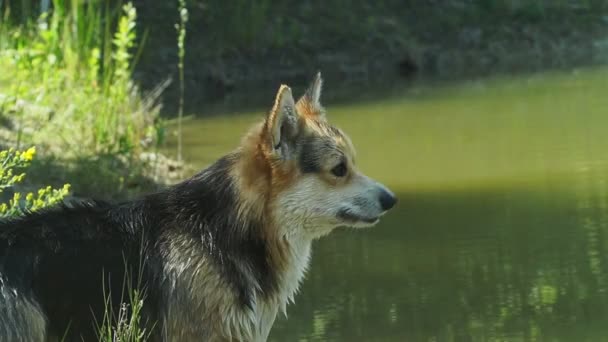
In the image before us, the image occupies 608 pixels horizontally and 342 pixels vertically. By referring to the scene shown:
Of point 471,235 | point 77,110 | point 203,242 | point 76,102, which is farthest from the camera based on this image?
point 76,102

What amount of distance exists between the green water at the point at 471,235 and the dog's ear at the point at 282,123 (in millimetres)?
1738

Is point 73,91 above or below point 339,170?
below

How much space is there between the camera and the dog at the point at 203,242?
220 inches

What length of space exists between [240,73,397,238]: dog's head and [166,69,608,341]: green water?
1.40 meters

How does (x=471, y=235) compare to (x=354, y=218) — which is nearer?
(x=354, y=218)

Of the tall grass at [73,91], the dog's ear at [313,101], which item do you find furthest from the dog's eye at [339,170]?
the tall grass at [73,91]

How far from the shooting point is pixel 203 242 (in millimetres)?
5949

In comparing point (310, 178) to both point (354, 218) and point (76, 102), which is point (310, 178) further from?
point (76, 102)

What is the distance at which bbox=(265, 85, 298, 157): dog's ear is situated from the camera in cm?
591

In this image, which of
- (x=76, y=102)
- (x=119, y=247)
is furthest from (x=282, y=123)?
(x=76, y=102)

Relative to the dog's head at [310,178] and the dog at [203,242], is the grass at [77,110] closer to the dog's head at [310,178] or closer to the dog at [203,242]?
the dog at [203,242]

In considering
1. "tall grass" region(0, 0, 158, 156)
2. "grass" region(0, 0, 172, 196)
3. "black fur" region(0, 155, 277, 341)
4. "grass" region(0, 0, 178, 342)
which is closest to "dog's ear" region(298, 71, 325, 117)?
"black fur" region(0, 155, 277, 341)

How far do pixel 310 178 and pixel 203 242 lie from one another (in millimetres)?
591

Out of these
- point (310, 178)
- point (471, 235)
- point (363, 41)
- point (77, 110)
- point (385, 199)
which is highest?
point (310, 178)
